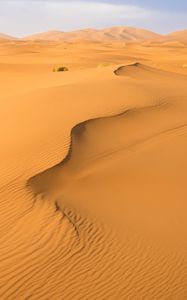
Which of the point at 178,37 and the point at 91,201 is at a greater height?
the point at 91,201

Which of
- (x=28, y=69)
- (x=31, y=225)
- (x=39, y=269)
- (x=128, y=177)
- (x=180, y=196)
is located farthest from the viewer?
(x=28, y=69)

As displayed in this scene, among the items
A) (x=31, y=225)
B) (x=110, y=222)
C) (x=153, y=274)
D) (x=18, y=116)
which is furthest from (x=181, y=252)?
(x=18, y=116)

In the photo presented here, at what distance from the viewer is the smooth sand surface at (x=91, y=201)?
4.97 metres

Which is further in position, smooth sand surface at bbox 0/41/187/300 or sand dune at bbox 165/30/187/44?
sand dune at bbox 165/30/187/44

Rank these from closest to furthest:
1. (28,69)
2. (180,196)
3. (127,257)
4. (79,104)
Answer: (127,257) → (180,196) → (79,104) → (28,69)

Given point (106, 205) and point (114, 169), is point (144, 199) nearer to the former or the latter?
point (106, 205)

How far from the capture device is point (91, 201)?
22.1 ft

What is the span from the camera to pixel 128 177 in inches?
311

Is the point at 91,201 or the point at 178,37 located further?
the point at 178,37

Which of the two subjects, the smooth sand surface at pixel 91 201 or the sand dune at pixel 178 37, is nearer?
the smooth sand surface at pixel 91 201

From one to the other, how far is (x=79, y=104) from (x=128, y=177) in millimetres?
4576

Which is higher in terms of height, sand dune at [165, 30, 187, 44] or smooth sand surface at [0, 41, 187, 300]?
smooth sand surface at [0, 41, 187, 300]

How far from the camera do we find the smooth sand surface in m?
4.97

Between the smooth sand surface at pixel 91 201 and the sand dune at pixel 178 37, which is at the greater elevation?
→ the smooth sand surface at pixel 91 201
